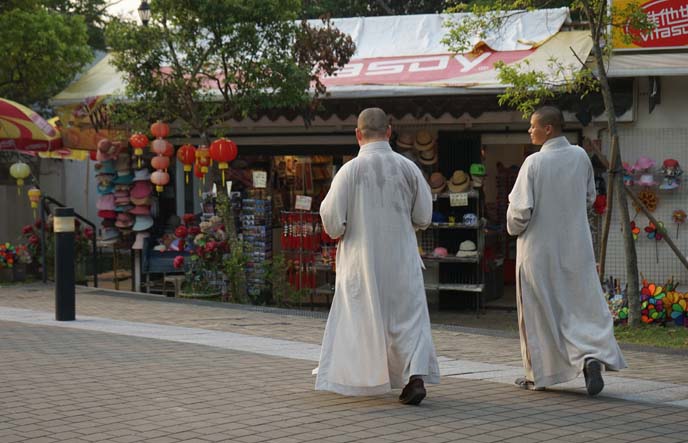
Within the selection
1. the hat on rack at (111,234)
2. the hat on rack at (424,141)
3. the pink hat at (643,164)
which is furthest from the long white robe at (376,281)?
the hat on rack at (111,234)

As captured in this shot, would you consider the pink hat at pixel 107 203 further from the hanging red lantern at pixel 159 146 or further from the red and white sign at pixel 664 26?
the red and white sign at pixel 664 26

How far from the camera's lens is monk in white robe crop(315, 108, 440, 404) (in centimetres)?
673

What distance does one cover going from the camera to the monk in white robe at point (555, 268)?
23.8ft

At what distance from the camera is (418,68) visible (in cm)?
1505

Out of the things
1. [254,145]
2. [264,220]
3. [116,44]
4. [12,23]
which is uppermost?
[12,23]

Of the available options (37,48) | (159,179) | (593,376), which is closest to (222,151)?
(159,179)

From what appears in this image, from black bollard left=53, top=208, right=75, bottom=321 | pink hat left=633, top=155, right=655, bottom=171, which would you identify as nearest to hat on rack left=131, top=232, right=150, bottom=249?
black bollard left=53, top=208, right=75, bottom=321

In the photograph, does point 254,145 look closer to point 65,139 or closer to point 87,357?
point 65,139

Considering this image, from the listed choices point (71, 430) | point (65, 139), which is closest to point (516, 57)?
point (65, 139)

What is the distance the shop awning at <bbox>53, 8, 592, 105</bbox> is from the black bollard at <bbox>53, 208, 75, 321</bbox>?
15.5ft

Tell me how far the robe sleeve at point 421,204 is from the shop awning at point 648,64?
22.4ft

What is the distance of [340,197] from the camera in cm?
696

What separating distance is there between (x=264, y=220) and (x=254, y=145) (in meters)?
1.35

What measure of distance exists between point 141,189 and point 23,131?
1.99m
